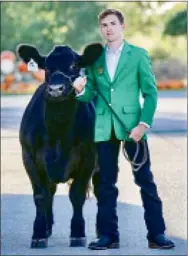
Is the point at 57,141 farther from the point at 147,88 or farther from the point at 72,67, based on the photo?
the point at 147,88

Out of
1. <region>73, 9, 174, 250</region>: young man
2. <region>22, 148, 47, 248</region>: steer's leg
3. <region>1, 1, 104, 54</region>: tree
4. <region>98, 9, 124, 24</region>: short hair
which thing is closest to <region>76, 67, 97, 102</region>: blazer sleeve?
<region>73, 9, 174, 250</region>: young man

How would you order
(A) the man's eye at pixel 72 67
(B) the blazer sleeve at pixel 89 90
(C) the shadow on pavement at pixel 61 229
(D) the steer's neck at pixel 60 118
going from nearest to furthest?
(B) the blazer sleeve at pixel 89 90 → (A) the man's eye at pixel 72 67 → (D) the steer's neck at pixel 60 118 → (C) the shadow on pavement at pixel 61 229

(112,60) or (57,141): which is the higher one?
(112,60)

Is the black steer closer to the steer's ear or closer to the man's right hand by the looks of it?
the steer's ear

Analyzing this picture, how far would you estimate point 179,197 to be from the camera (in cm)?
1273

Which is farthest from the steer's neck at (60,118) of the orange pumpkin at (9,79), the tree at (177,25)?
the tree at (177,25)

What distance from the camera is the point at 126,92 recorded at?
25.2 feet

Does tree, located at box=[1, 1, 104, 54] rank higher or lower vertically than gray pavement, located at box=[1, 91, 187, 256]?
higher

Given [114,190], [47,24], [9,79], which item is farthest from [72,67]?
[47,24]

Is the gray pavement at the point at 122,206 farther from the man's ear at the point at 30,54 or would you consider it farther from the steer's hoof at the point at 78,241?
the man's ear at the point at 30,54

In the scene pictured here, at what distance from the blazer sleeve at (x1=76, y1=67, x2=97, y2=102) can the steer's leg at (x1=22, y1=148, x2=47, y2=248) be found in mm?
1068

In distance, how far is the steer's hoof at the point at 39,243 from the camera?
28.3 feet

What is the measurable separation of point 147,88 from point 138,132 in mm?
336

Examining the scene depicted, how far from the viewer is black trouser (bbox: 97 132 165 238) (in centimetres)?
775
